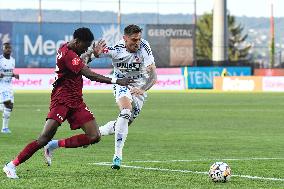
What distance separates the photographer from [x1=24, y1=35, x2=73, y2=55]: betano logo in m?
77.2

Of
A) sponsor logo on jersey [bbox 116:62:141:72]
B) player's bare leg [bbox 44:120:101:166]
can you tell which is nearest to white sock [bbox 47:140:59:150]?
player's bare leg [bbox 44:120:101:166]

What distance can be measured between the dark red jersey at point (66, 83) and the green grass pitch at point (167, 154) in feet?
3.56

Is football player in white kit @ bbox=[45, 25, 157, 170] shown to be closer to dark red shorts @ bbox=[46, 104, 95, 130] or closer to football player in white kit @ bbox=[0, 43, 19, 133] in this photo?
dark red shorts @ bbox=[46, 104, 95, 130]

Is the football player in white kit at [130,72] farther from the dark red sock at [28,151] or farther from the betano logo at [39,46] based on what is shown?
the betano logo at [39,46]

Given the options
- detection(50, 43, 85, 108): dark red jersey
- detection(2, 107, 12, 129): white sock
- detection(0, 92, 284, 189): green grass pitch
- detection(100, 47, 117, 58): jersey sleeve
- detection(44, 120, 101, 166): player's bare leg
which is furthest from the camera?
detection(2, 107, 12, 129): white sock

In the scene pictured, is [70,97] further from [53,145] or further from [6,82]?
[6,82]

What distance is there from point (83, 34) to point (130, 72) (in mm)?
2673

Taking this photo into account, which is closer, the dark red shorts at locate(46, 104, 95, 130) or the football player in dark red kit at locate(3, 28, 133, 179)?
the football player in dark red kit at locate(3, 28, 133, 179)

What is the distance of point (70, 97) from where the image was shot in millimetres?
14344

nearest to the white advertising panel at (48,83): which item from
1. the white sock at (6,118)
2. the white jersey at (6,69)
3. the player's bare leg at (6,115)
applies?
the white jersey at (6,69)

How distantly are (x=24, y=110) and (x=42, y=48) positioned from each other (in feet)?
128

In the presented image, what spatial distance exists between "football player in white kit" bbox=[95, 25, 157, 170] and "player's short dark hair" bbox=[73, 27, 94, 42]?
1.83m

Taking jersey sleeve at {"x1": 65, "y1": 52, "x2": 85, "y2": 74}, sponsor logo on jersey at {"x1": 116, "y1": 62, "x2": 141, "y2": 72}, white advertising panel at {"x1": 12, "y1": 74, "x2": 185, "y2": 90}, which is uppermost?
jersey sleeve at {"x1": 65, "y1": 52, "x2": 85, "y2": 74}

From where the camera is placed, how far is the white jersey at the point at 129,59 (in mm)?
16391
